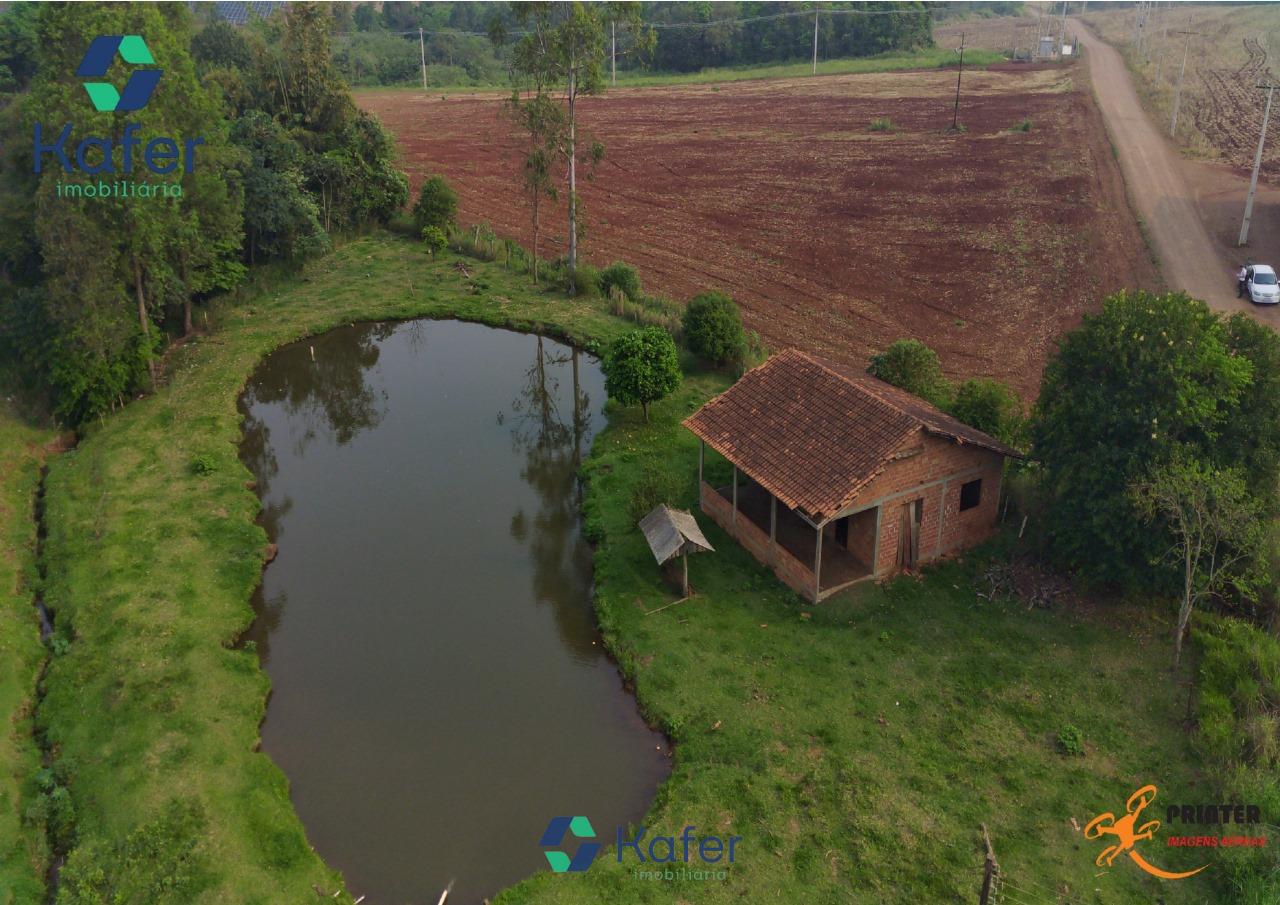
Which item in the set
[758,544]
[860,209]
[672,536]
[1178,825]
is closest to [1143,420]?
[1178,825]

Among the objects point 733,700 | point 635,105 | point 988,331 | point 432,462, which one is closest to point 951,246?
point 988,331

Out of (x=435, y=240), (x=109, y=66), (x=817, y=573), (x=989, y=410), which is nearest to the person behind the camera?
(x=817, y=573)

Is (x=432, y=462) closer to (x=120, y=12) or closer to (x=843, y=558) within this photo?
(x=843, y=558)

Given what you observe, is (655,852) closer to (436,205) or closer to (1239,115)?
(436,205)

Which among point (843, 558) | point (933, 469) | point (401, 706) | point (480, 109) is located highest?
point (480, 109)

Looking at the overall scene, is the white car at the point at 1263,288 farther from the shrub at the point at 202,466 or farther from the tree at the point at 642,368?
the shrub at the point at 202,466

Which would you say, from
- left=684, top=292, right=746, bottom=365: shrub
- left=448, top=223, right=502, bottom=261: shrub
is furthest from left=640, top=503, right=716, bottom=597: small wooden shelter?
left=448, top=223, right=502, bottom=261: shrub
